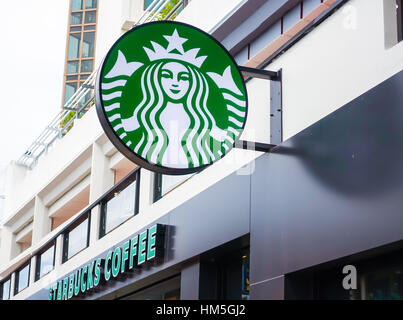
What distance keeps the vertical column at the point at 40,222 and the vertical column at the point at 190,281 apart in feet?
30.7

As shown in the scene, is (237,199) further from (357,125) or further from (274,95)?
(357,125)

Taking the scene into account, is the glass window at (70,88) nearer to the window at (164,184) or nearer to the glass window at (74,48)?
the glass window at (74,48)

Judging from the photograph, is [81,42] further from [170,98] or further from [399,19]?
[399,19]

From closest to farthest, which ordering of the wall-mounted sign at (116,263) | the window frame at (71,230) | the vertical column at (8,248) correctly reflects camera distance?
the wall-mounted sign at (116,263) < the window frame at (71,230) < the vertical column at (8,248)

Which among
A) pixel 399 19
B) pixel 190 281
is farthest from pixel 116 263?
pixel 399 19

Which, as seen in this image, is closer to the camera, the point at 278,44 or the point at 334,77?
the point at 334,77

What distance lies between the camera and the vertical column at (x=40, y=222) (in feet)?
57.0

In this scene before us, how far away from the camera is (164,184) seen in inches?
392

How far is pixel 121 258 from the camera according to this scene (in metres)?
9.94

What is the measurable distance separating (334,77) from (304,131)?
55 cm

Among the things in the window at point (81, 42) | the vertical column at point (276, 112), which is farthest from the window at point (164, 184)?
the window at point (81, 42)

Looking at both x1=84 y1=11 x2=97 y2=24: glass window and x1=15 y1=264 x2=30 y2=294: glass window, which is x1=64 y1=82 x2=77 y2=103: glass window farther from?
x1=15 y1=264 x2=30 y2=294: glass window

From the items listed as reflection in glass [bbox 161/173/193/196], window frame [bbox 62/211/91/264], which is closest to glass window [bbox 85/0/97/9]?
window frame [bbox 62/211/91/264]
